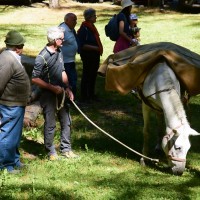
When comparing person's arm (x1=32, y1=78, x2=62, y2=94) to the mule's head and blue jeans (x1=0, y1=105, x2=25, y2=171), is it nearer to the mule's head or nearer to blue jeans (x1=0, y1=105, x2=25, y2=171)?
blue jeans (x1=0, y1=105, x2=25, y2=171)

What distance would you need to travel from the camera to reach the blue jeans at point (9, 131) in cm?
555

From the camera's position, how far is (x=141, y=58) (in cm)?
612

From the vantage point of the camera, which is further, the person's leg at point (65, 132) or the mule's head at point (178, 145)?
the person's leg at point (65, 132)

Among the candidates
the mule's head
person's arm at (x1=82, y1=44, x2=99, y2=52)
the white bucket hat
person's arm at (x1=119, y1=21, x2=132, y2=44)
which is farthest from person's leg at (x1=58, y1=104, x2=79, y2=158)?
the white bucket hat

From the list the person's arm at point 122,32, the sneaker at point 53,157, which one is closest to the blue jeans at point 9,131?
the sneaker at point 53,157

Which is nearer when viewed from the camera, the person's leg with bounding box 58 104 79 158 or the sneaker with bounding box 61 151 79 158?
the person's leg with bounding box 58 104 79 158

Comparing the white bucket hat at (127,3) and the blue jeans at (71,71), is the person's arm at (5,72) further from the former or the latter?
the white bucket hat at (127,3)

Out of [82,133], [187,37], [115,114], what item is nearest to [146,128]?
[82,133]

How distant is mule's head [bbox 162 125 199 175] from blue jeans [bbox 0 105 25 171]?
180cm

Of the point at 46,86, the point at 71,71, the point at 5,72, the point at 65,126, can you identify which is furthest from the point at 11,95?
the point at 71,71

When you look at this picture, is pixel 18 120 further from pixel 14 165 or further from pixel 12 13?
pixel 12 13

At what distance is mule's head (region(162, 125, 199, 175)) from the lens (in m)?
5.23

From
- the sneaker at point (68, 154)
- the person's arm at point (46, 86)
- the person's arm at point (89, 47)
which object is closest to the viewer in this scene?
the person's arm at point (46, 86)

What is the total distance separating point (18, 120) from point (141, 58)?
5.92ft
